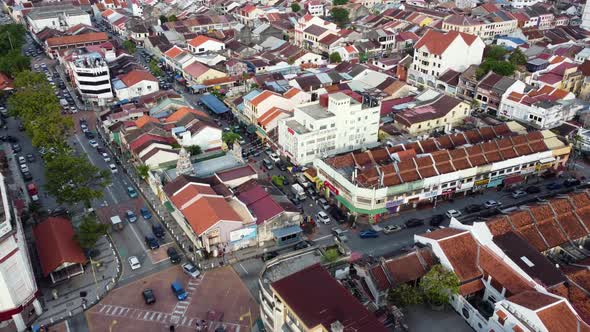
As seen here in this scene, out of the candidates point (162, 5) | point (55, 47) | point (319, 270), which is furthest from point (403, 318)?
point (162, 5)

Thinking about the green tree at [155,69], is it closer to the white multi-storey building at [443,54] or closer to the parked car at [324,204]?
the white multi-storey building at [443,54]

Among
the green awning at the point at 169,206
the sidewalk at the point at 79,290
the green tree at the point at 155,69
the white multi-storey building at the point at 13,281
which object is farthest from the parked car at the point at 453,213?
the green tree at the point at 155,69

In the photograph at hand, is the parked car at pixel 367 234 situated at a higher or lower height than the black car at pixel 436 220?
higher

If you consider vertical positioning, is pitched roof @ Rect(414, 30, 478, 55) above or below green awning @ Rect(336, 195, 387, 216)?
above

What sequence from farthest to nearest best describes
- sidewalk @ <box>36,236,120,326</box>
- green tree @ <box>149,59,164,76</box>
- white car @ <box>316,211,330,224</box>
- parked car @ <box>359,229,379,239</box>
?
green tree @ <box>149,59,164,76</box>, white car @ <box>316,211,330,224</box>, parked car @ <box>359,229,379,239</box>, sidewalk @ <box>36,236,120,326</box>

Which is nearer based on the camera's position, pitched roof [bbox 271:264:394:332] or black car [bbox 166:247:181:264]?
pitched roof [bbox 271:264:394:332]

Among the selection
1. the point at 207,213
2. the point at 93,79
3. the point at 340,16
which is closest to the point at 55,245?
the point at 207,213

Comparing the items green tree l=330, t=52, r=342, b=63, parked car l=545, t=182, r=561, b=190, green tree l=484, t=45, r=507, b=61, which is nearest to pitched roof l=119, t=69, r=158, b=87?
green tree l=330, t=52, r=342, b=63

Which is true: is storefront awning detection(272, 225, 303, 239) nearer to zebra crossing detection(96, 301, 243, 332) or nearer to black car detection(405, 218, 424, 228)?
zebra crossing detection(96, 301, 243, 332)
